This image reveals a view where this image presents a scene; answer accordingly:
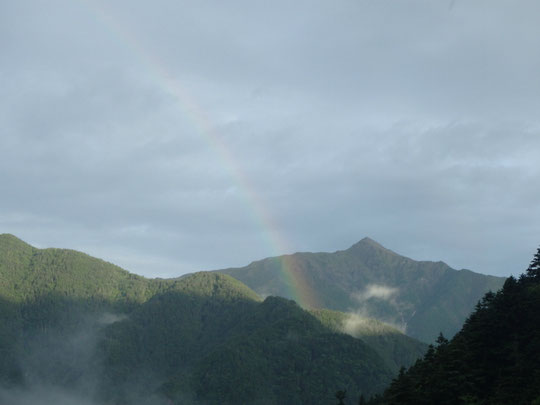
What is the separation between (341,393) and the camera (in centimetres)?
7725

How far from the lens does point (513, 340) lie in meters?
82.9

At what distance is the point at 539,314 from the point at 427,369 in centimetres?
1759

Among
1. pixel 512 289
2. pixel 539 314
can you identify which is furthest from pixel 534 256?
pixel 539 314

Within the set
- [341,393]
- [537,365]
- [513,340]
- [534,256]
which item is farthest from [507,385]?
[534,256]

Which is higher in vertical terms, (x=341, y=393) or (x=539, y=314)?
(x=539, y=314)

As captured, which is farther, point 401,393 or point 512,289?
point 512,289

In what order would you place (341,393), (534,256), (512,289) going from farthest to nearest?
1. (534,256)
2. (512,289)
3. (341,393)

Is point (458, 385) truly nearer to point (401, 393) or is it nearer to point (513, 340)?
point (401, 393)

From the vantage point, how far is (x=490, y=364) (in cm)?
8212

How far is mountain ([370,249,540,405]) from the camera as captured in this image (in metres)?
71.1

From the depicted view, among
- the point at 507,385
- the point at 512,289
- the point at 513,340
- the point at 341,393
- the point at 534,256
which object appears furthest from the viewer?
the point at 534,256

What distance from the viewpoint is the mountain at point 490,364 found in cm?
7106

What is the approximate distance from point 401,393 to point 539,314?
2400cm

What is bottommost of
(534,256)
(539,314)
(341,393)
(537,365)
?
(341,393)
